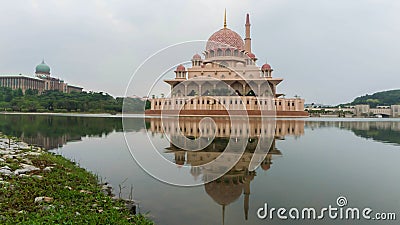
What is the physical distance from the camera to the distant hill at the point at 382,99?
8353 centimetres

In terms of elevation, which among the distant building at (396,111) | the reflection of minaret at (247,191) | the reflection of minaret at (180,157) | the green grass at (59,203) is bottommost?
the reflection of minaret at (247,191)

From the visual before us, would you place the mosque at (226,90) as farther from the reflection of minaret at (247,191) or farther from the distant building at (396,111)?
the distant building at (396,111)

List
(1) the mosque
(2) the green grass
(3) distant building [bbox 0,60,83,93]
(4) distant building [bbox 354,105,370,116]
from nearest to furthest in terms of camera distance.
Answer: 1. (2) the green grass
2. (1) the mosque
3. (4) distant building [bbox 354,105,370,116]
4. (3) distant building [bbox 0,60,83,93]

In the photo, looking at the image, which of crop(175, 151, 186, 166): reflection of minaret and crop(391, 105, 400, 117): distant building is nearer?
crop(175, 151, 186, 166): reflection of minaret

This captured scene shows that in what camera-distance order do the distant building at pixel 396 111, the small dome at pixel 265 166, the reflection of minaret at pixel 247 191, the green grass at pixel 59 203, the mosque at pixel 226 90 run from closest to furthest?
the green grass at pixel 59 203 < the reflection of minaret at pixel 247 191 < the small dome at pixel 265 166 < the mosque at pixel 226 90 < the distant building at pixel 396 111

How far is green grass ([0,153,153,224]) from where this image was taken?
3.55 metres

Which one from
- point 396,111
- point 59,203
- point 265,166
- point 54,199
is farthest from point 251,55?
point 396,111

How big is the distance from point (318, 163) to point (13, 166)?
25.5ft

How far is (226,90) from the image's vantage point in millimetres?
34531

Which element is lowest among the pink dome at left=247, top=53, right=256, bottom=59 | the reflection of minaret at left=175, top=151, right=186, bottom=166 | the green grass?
the green grass

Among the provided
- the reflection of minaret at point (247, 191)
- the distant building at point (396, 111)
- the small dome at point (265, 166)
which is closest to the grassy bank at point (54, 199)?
the reflection of minaret at point (247, 191)

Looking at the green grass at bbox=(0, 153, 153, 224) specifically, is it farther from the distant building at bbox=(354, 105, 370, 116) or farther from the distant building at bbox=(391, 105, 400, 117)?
the distant building at bbox=(391, 105, 400, 117)

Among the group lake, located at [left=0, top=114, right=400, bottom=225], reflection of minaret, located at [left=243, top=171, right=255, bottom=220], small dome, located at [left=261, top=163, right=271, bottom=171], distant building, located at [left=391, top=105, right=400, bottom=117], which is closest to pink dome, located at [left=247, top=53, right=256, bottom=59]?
lake, located at [left=0, top=114, right=400, bottom=225]

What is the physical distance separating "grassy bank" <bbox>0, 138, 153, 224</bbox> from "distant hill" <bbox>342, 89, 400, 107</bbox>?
92.8 meters
